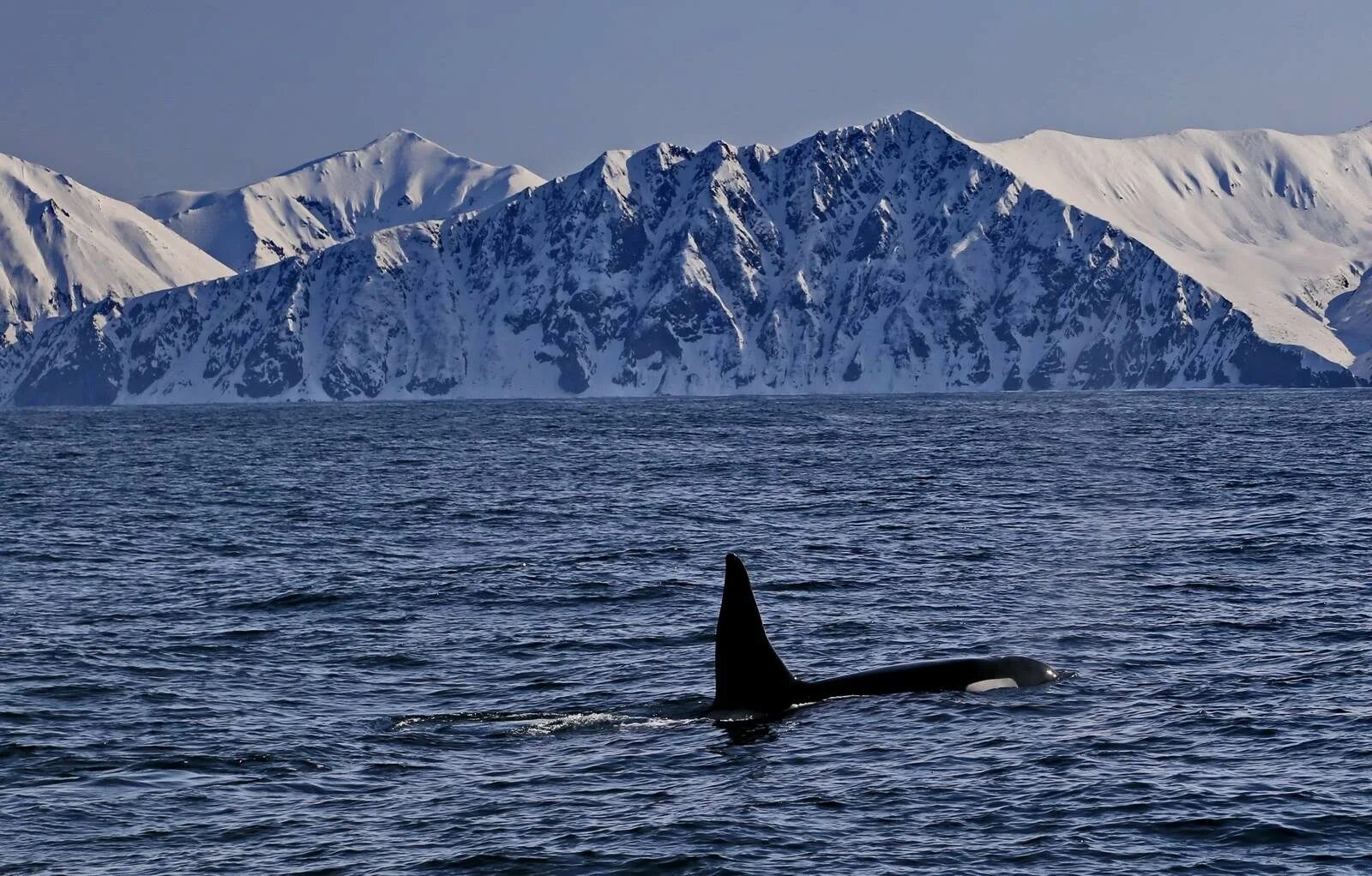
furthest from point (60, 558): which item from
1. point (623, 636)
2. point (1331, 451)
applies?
point (1331, 451)

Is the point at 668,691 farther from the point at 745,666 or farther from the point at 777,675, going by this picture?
the point at 777,675

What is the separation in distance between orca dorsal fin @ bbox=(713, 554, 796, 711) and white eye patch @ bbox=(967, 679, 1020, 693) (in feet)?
10.3

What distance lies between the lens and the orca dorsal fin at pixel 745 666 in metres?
29.1

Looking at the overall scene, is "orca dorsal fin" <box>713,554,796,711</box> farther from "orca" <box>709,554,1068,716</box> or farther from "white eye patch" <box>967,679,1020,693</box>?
"white eye patch" <box>967,679,1020,693</box>

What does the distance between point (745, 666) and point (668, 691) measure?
230cm

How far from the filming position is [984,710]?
28.5m

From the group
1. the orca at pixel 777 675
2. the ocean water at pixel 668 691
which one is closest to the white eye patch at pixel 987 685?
Answer: the orca at pixel 777 675

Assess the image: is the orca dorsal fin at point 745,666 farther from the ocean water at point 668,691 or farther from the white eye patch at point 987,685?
the white eye patch at point 987,685

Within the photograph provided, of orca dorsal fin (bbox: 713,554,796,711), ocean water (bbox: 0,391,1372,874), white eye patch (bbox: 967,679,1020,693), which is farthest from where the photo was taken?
white eye patch (bbox: 967,679,1020,693)

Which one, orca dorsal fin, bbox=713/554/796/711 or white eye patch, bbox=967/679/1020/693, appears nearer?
orca dorsal fin, bbox=713/554/796/711

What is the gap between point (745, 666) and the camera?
29281 mm

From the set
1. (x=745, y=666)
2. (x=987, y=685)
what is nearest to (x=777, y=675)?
(x=745, y=666)

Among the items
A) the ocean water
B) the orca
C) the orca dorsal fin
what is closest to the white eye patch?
the orca

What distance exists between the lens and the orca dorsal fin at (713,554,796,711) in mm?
29094
